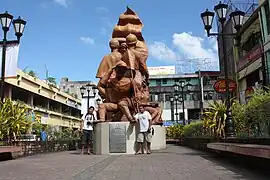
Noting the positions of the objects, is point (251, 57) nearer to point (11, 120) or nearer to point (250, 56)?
point (250, 56)

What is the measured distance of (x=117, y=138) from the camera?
44.7 ft

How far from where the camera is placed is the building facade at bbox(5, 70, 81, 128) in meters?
37.5

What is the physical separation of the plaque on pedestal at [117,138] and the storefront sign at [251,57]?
53.2ft

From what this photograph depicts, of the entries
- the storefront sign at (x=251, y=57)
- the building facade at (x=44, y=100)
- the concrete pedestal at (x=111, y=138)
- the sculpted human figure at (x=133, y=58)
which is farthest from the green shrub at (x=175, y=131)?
the concrete pedestal at (x=111, y=138)

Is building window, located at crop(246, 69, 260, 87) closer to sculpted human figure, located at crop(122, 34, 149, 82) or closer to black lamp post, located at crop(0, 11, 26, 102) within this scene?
sculpted human figure, located at crop(122, 34, 149, 82)

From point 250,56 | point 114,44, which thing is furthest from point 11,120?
point 250,56

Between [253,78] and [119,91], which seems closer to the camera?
[119,91]

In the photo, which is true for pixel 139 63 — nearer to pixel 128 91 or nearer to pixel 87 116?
pixel 128 91

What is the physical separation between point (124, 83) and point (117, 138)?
2.58 metres

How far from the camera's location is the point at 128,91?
15.0 metres

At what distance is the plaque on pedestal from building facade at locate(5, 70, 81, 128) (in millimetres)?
19089

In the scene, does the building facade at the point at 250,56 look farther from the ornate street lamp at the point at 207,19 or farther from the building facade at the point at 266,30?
the ornate street lamp at the point at 207,19

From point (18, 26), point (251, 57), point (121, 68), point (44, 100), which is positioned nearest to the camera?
point (18, 26)

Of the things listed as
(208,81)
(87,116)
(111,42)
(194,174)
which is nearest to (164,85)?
(208,81)
